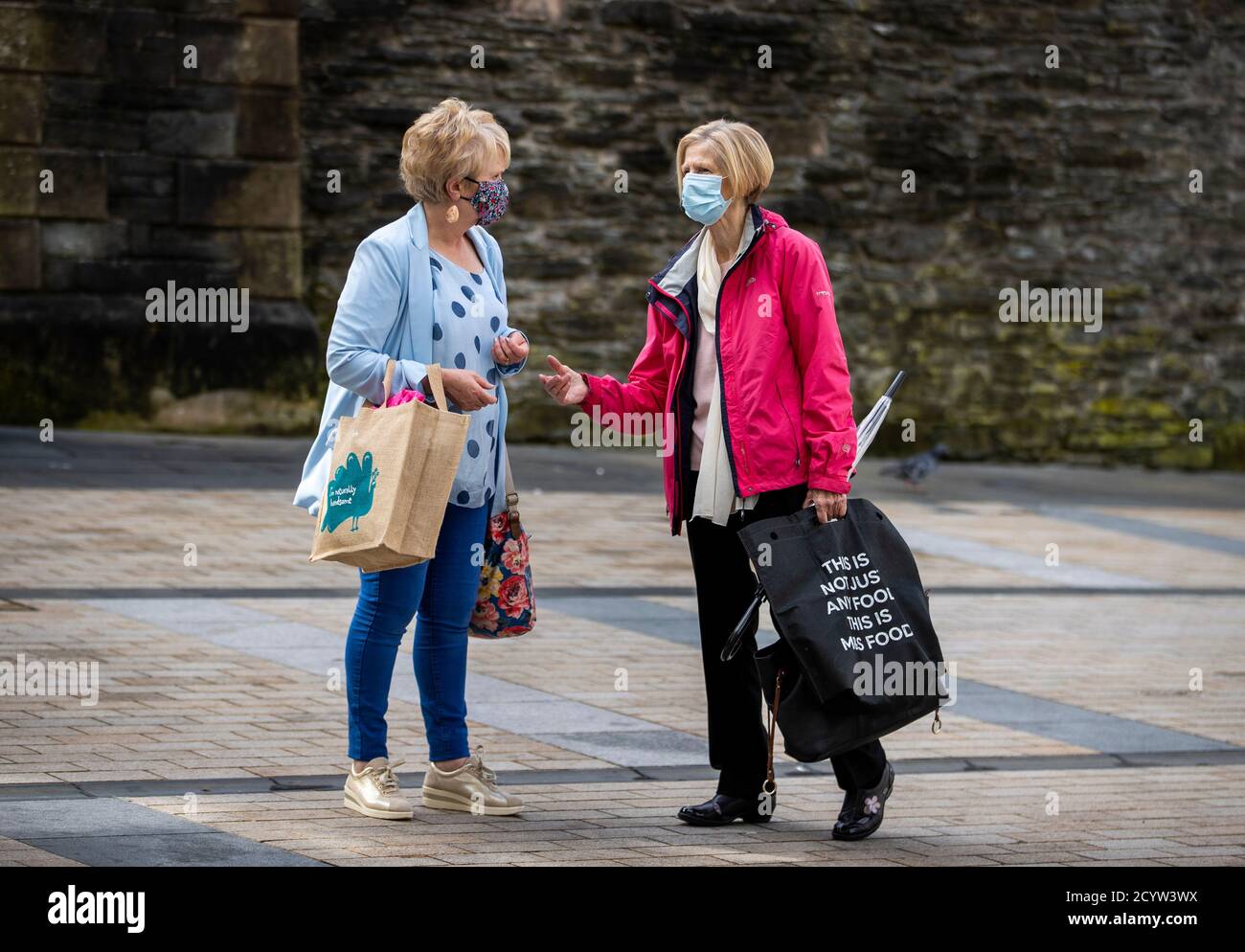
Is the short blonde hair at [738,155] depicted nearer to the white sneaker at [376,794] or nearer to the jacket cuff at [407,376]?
the jacket cuff at [407,376]

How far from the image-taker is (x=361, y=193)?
14.1 meters

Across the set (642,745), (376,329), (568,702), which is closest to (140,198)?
(568,702)

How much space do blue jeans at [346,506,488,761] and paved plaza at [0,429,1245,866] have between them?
0.21 meters

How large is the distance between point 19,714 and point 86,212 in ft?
26.9

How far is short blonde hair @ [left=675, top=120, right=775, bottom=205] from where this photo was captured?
4.70m

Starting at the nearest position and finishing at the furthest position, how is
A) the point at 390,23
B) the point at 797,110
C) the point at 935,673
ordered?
the point at 935,673 → the point at 390,23 → the point at 797,110

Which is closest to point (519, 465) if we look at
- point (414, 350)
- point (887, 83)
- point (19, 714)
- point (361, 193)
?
point (361, 193)

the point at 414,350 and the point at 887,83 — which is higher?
the point at 887,83

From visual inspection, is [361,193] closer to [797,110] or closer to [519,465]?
[519,465]

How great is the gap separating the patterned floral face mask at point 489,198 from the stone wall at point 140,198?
9.01m

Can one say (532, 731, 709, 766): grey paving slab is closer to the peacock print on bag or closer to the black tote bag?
the black tote bag

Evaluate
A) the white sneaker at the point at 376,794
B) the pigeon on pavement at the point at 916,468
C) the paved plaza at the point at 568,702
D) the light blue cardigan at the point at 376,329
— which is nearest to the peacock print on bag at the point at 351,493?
the light blue cardigan at the point at 376,329
